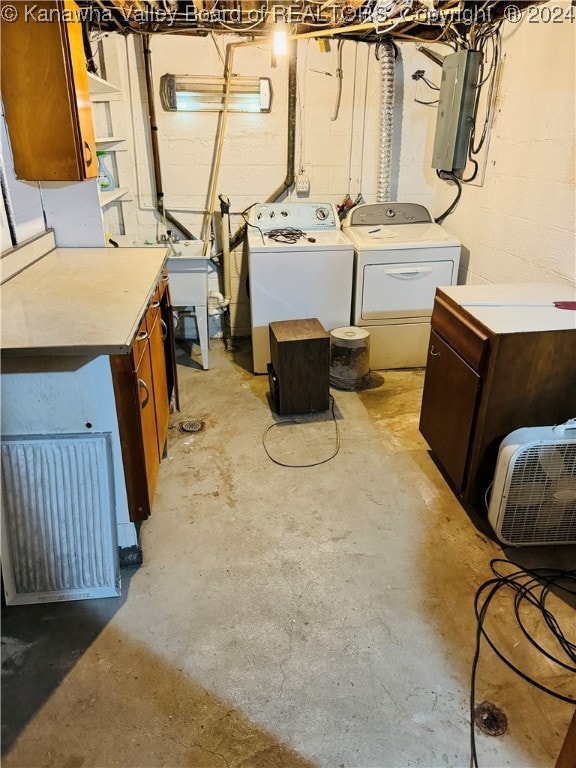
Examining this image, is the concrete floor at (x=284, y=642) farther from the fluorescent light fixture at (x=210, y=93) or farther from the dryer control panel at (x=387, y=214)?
the fluorescent light fixture at (x=210, y=93)

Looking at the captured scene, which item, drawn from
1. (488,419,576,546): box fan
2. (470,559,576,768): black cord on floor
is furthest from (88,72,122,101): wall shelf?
(470,559,576,768): black cord on floor

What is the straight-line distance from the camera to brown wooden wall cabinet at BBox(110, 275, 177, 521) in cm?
168

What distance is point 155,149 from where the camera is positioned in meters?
3.66

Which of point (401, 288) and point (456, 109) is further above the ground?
point (456, 109)

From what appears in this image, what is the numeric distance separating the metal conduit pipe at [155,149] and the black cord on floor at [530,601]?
3.17 m

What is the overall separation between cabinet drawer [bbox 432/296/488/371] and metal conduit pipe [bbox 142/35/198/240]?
2.30 meters

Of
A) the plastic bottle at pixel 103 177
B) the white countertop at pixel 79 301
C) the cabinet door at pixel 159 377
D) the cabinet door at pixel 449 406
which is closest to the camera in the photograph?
the white countertop at pixel 79 301

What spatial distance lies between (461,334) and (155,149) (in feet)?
8.90

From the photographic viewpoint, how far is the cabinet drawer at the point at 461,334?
198cm

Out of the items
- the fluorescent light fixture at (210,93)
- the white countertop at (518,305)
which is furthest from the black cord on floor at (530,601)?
the fluorescent light fixture at (210,93)

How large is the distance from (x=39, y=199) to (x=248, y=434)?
1599 mm

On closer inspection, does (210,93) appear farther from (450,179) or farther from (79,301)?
(79,301)

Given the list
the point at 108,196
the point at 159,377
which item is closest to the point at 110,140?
the point at 108,196

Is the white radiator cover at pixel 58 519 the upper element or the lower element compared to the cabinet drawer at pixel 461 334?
lower
